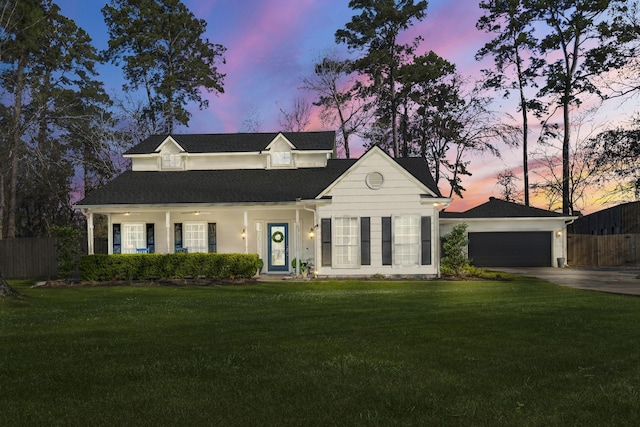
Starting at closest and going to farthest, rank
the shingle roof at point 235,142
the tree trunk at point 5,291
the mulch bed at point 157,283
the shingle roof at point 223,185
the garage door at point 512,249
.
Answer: the tree trunk at point 5,291, the mulch bed at point 157,283, the shingle roof at point 223,185, the shingle roof at point 235,142, the garage door at point 512,249

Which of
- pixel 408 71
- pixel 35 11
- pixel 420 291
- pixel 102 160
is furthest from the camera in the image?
pixel 408 71

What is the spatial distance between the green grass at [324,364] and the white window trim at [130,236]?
1097 cm

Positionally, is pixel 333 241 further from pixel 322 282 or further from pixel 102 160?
pixel 102 160

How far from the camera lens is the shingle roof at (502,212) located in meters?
28.2

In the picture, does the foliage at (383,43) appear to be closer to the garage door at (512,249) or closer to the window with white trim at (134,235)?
the garage door at (512,249)

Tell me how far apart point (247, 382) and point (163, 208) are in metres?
17.4

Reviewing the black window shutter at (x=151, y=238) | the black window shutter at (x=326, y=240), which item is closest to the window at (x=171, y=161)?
the black window shutter at (x=151, y=238)

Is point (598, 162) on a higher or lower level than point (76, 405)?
higher

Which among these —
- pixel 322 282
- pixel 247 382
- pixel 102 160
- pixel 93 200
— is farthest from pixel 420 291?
pixel 102 160

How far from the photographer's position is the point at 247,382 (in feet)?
17.9

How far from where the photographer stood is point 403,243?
20.1 m

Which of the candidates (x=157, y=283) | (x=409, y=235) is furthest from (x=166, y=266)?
(x=409, y=235)

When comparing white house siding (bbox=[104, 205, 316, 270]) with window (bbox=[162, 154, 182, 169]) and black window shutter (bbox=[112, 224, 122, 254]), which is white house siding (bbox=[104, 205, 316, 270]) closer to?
black window shutter (bbox=[112, 224, 122, 254])

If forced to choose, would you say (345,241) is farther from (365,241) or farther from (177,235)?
(177,235)
